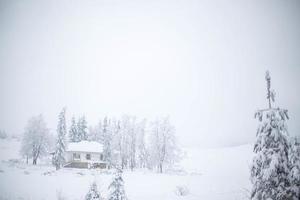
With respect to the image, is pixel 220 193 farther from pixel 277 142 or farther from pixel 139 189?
pixel 277 142

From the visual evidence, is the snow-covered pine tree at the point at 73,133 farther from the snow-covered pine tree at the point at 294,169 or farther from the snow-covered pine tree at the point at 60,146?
the snow-covered pine tree at the point at 294,169

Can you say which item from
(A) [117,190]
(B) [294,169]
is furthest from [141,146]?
(B) [294,169]

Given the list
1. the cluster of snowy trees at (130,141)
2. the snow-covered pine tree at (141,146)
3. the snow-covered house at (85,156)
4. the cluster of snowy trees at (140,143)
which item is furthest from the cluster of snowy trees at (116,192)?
the snow-covered pine tree at (141,146)

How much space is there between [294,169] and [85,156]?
6021 centimetres

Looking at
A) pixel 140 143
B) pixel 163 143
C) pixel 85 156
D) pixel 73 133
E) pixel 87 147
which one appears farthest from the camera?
pixel 73 133

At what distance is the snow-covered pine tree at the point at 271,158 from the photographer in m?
9.93

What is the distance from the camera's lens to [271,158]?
396 inches

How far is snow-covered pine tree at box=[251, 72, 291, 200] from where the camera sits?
9.93 m

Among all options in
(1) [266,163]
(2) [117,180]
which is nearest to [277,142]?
(1) [266,163]

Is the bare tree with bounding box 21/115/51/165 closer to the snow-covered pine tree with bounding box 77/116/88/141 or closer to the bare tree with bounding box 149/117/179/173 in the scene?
the snow-covered pine tree with bounding box 77/116/88/141

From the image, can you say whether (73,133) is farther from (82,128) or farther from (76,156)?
(76,156)

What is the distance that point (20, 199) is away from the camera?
76.8 ft

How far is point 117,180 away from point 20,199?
14276mm

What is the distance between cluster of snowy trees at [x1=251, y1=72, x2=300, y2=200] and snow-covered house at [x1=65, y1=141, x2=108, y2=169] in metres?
55.6
